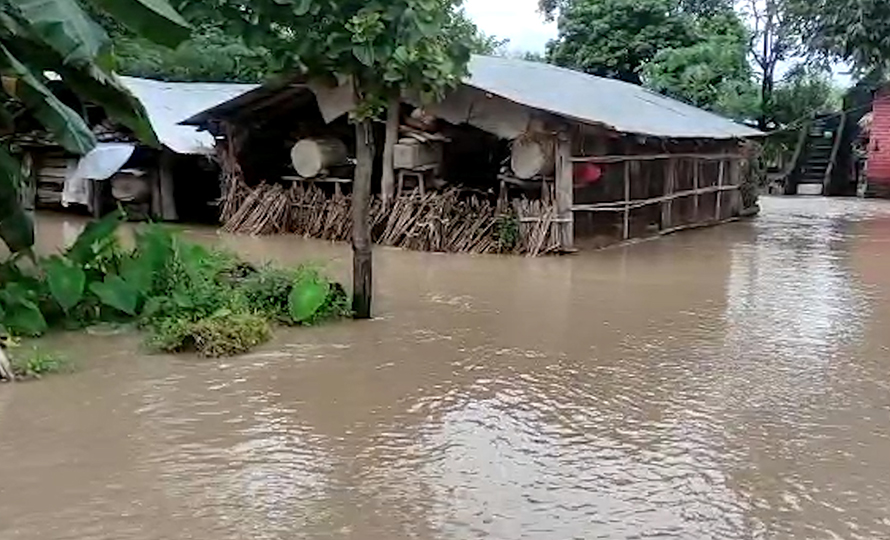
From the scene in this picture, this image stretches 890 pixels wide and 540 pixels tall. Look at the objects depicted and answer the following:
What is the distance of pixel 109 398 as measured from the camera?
645 cm

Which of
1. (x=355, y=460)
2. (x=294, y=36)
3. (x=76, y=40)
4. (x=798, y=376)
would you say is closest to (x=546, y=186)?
(x=294, y=36)

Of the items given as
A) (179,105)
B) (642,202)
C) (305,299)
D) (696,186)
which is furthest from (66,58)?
(696,186)

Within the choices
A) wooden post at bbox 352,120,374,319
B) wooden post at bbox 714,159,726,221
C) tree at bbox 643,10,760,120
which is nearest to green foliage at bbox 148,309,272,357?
wooden post at bbox 352,120,374,319

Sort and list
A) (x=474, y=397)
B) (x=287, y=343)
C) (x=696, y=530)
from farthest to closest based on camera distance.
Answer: (x=287, y=343) < (x=474, y=397) < (x=696, y=530)

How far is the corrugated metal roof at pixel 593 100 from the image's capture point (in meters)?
13.8

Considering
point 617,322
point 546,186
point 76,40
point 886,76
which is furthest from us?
point 886,76

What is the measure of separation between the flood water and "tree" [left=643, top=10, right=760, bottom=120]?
58.9 ft

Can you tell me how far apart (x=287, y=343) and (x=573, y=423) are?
2884mm

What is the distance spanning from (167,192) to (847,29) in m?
16.4

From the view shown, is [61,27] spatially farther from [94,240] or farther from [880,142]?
[880,142]

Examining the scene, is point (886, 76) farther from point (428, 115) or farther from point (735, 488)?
point (735, 488)

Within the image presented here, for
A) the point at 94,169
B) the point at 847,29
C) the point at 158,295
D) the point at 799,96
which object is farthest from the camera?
the point at 799,96

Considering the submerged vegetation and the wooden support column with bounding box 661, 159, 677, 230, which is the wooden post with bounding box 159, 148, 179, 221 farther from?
the submerged vegetation

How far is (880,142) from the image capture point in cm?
2584
